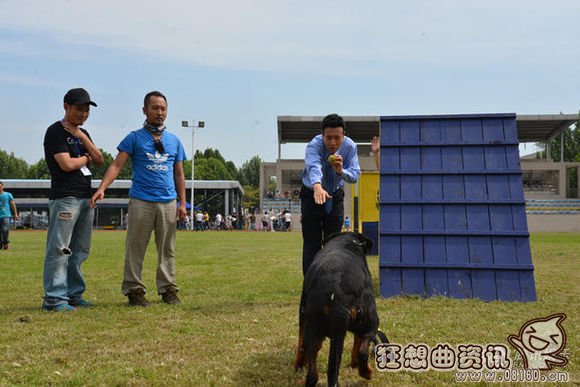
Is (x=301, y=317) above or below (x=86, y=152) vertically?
below

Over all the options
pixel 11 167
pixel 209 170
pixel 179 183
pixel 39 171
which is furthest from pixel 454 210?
pixel 11 167

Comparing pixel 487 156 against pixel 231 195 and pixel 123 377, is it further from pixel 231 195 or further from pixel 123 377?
pixel 231 195

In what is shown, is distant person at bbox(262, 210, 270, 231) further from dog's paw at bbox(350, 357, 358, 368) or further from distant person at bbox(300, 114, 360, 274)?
dog's paw at bbox(350, 357, 358, 368)

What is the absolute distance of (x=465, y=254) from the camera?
674 centimetres

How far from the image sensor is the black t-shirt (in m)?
6.05

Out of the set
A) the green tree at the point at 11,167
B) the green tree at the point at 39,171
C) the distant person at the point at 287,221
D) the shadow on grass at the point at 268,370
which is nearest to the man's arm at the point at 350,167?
the shadow on grass at the point at 268,370

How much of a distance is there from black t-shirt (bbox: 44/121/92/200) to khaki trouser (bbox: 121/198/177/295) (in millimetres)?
648

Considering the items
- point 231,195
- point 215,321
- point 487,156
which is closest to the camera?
point 215,321

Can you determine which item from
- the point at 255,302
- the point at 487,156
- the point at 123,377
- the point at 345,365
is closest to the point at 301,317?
the point at 345,365

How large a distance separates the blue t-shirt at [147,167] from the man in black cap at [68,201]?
42cm

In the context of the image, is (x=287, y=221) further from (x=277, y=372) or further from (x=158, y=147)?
(x=277, y=372)

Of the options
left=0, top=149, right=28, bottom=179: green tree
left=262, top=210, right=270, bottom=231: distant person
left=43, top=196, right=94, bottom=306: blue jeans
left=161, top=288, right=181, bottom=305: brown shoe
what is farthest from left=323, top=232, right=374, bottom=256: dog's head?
left=0, top=149, right=28, bottom=179: green tree

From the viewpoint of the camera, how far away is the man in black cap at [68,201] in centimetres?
596

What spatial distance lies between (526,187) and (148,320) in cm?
5455
